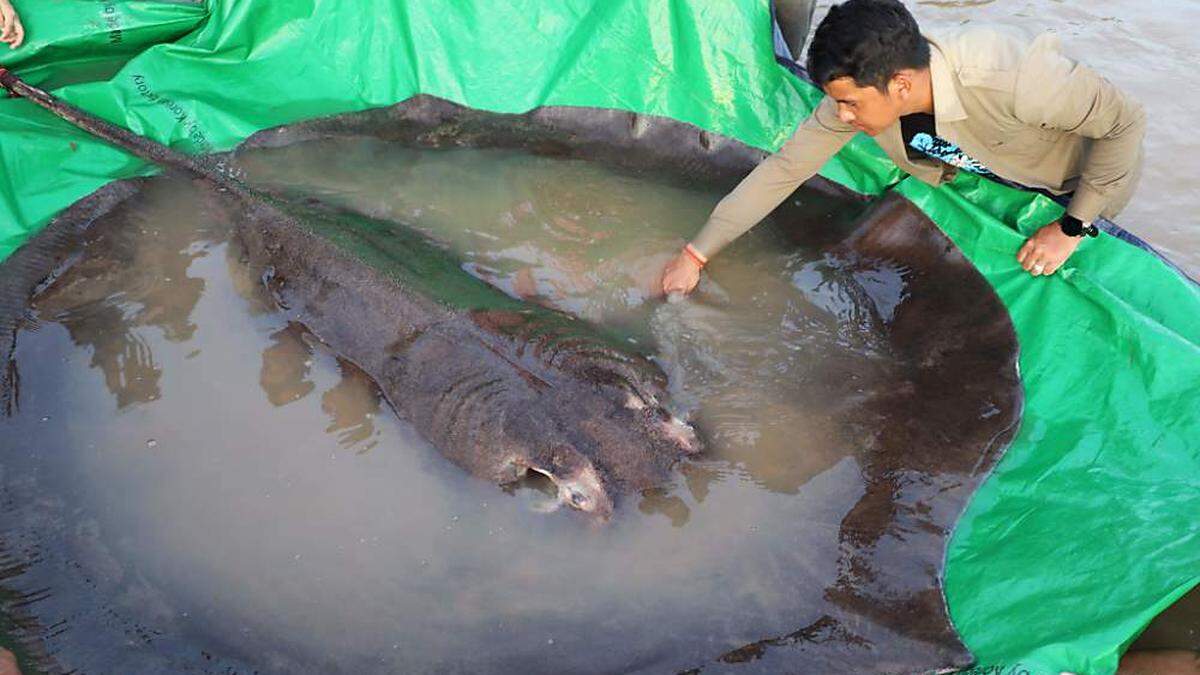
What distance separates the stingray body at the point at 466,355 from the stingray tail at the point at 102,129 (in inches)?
3.1

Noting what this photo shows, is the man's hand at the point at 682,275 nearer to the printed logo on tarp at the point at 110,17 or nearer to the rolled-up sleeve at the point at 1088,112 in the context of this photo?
the rolled-up sleeve at the point at 1088,112

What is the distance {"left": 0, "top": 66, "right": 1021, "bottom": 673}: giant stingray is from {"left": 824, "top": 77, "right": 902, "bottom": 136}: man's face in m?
0.87

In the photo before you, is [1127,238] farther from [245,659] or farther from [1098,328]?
[245,659]

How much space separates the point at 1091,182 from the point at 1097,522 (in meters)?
1.50

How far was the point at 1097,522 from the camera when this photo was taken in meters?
3.09

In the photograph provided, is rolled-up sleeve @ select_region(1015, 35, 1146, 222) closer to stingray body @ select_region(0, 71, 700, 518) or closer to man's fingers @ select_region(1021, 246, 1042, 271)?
man's fingers @ select_region(1021, 246, 1042, 271)

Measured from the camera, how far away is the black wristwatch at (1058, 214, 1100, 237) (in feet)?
12.3

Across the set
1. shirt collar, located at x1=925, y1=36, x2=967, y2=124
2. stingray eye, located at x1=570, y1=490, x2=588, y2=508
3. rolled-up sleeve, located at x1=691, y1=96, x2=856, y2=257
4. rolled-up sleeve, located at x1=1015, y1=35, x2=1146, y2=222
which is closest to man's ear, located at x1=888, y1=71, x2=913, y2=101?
shirt collar, located at x1=925, y1=36, x2=967, y2=124

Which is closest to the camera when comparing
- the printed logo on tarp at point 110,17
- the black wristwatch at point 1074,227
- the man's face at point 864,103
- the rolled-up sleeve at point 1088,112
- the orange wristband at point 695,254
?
the man's face at point 864,103

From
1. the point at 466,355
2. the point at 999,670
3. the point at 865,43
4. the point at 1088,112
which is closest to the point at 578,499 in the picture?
the point at 466,355

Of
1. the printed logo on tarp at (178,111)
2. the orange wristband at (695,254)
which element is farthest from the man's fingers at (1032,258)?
the printed logo on tarp at (178,111)

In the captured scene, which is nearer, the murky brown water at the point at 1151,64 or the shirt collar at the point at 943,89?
the shirt collar at the point at 943,89

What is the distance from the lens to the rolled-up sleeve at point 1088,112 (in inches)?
140

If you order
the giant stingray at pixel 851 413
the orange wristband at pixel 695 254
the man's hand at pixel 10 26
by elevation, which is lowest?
the giant stingray at pixel 851 413
